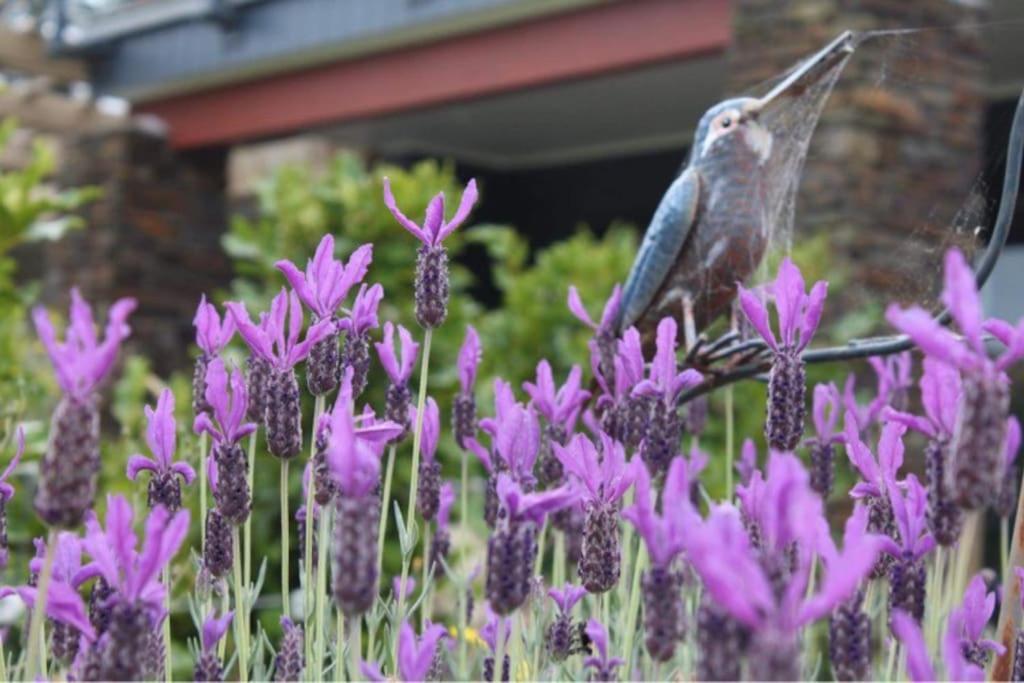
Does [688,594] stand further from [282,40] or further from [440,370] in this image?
[282,40]

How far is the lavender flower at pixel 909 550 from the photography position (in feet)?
3.04

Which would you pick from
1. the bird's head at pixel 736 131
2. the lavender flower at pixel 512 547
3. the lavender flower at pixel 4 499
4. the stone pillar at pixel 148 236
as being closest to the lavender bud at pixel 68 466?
the lavender flower at pixel 512 547

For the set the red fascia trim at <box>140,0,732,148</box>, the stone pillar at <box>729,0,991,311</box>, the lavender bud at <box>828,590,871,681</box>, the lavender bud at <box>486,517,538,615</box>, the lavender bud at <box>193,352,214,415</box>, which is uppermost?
the red fascia trim at <box>140,0,732,148</box>

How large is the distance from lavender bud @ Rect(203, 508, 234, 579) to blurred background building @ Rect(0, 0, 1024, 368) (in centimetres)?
411

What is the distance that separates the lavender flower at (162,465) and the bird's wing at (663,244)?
538 mm

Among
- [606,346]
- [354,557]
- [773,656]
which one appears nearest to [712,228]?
[606,346]

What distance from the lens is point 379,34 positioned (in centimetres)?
772

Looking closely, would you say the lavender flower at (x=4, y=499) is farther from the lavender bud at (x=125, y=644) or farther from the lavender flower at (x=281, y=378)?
the lavender bud at (x=125, y=644)

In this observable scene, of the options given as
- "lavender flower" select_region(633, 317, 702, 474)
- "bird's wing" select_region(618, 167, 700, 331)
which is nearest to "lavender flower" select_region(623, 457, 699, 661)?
"lavender flower" select_region(633, 317, 702, 474)

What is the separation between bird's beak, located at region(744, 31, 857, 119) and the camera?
1.37 meters

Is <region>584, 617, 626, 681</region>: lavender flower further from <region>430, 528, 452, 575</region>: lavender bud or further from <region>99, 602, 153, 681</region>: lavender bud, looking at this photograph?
<region>430, 528, 452, 575</region>: lavender bud

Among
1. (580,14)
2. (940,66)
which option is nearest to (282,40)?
(580,14)

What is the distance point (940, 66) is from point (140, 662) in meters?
5.44

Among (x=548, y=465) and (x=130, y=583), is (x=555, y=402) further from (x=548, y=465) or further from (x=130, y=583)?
(x=130, y=583)
